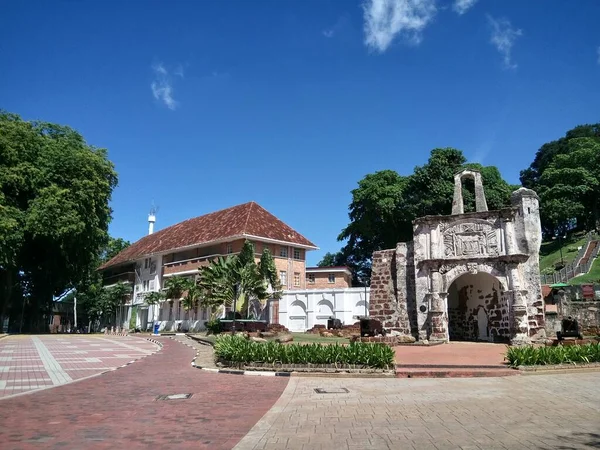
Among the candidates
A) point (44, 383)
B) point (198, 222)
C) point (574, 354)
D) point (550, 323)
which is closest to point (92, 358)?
point (44, 383)

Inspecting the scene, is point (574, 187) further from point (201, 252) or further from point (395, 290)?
point (201, 252)

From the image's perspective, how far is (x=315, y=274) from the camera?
42.6 m

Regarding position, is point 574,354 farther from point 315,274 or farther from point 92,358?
point 315,274

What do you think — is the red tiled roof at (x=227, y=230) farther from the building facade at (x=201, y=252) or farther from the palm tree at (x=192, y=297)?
the palm tree at (x=192, y=297)

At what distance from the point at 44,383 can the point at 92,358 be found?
6.34 meters

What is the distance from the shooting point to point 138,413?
23.6ft

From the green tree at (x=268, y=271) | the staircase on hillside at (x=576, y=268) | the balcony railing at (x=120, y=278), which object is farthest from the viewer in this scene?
the balcony railing at (x=120, y=278)

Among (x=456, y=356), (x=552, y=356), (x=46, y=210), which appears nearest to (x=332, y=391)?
(x=552, y=356)

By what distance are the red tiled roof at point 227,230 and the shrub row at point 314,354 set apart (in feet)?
76.4

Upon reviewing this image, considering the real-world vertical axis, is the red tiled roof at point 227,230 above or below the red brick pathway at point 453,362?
above

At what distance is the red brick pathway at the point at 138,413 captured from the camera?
5.61m

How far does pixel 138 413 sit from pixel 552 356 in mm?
10265

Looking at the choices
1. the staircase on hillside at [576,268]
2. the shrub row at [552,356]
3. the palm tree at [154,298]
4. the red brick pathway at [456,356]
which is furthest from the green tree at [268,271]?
the staircase on hillside at [576,268]

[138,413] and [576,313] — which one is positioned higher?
[576,313]
